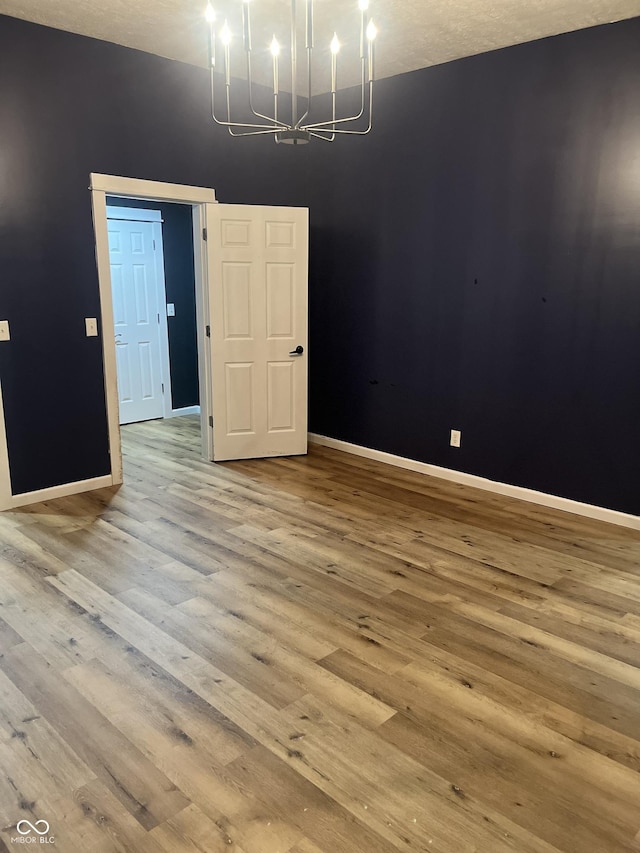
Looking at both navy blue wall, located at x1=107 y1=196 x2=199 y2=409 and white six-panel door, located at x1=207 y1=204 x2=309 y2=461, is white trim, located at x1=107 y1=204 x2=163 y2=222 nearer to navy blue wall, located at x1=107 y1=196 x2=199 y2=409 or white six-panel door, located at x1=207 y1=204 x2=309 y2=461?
navy blue wall, located at x1=107 y1=196 x2=199 y2=409

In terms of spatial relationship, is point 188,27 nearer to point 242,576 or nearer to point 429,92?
point 429,92

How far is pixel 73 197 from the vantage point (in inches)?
159

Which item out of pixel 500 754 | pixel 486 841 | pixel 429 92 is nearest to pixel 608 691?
pixel 500 754

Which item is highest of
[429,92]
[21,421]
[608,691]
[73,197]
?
[429,92]

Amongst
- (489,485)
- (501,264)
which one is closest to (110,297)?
(501,264)

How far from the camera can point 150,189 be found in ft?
14.3

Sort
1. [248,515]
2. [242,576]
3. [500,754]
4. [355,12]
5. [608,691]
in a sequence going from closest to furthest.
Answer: [500,754], [608,691], [242,576], [355,12], [248,515]

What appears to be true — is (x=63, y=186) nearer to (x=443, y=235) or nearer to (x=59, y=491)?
(x=59, y=491)

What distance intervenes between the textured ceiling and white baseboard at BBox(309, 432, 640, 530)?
287cm

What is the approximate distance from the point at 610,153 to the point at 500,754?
3.33 m

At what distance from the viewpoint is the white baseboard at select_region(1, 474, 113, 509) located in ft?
13.3

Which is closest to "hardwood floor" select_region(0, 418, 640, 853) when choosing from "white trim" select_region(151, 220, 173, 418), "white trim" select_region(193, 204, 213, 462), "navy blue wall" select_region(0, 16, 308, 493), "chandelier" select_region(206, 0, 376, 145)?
"navy blue wall" select_region(0, 16, 308, 493)

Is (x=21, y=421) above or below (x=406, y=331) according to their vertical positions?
below

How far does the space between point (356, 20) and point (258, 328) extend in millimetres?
2237
